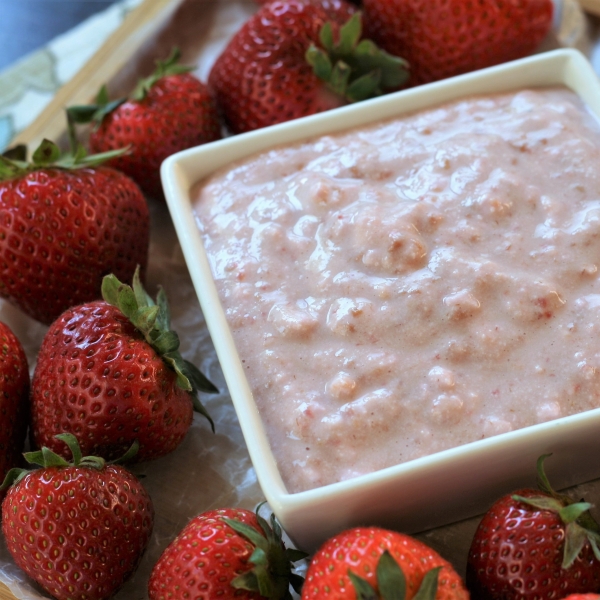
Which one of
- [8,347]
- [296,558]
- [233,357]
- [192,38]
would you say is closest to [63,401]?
[8,347]

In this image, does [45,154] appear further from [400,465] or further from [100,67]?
[400,465]

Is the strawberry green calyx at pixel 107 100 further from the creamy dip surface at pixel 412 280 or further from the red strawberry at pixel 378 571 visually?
the red strawberry at pixel 378 571

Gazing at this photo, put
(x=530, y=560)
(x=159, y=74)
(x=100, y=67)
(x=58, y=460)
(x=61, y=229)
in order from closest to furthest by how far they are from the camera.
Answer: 1. (x=530, y=560)
2. (x=58, y=460)
3. (x=61, y=229)
4. (x=159, y=74)
5. (x=100, y=67)

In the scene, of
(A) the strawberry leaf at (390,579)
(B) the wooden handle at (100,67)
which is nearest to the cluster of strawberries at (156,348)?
Result: (A) the strawberry leaf at (390,579)

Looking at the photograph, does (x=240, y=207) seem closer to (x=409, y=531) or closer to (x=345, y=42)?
(x=345, y=42)

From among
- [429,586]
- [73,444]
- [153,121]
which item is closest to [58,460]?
[73,444]

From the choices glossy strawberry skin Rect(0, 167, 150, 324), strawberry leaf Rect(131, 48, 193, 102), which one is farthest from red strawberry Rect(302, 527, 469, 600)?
strawberry leaf Rect(131, 48, 193, 102)
